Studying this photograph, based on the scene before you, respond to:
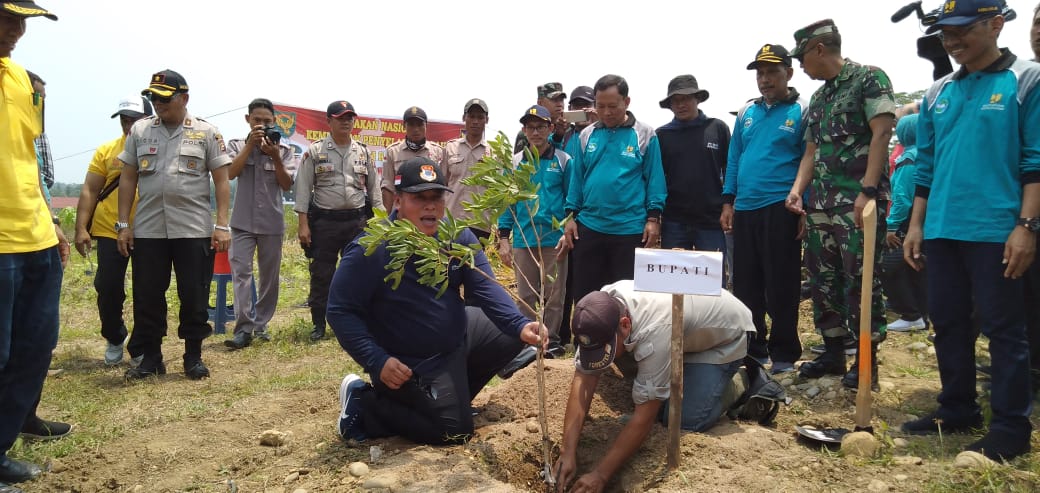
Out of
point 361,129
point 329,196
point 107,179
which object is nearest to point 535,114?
point 329,196

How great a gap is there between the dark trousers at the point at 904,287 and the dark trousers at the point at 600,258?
239cm

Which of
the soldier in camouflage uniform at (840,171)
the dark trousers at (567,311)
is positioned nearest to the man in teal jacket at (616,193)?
the dark trousers at (567,311)

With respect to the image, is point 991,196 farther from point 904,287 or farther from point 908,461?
point 904,287

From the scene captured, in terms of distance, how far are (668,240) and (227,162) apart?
3.33 metres

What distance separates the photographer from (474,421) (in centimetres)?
387

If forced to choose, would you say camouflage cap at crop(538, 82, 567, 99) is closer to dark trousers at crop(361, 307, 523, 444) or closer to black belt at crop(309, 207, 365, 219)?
black belt at crop(309, 207, 365, 219)

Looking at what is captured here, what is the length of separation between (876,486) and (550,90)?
182 inches

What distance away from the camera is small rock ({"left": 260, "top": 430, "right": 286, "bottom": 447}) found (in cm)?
360

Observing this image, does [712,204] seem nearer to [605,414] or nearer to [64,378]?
[605,414]

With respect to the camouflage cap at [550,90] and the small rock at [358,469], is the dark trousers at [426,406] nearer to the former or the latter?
the small rock at [358,469]

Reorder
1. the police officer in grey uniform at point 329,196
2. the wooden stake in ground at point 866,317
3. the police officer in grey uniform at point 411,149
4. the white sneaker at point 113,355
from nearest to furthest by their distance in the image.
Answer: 1. the wooden stake in ground at point 866,317
2. the white sneaker at point 113,355
3. the police officer in grey uniform at point 329,196
4. the police officer in grey uniform at point 411,149

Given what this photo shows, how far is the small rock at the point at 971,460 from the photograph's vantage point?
2.84 meters

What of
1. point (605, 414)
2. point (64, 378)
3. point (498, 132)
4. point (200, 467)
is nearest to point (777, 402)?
point (605, 414)

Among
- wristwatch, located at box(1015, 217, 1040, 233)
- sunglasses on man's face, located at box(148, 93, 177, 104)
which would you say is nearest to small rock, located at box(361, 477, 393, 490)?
wristwatch, located at box(1015, 217, 1040, 233)
